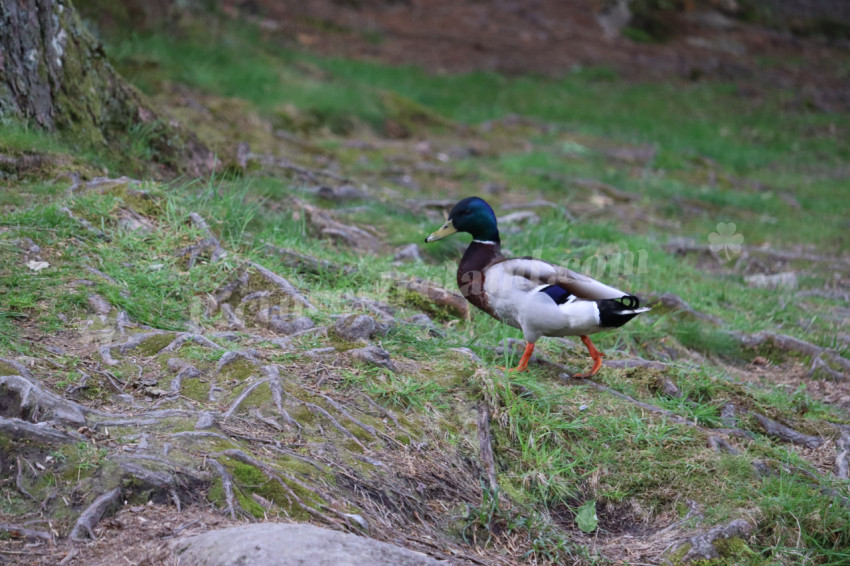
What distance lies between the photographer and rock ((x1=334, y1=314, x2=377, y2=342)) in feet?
12.9

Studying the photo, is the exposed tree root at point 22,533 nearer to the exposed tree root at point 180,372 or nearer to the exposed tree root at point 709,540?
the exposed tree root at point 180,372

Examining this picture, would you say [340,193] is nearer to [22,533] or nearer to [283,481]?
[283,481]

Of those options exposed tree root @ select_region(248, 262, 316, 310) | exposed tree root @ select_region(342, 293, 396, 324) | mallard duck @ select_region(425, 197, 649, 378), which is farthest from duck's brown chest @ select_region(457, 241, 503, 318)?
exposed tree root @ select_region(248, 262, 316, 310)

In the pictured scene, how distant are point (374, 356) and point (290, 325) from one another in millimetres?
559

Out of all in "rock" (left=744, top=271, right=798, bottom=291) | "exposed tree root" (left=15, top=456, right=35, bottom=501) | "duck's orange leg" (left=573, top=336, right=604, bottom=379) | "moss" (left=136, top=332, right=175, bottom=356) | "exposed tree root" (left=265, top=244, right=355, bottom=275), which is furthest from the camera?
"rock" (left=744, top=271, right=798, bottom=291)

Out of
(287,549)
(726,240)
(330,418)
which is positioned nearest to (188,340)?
(330,418)

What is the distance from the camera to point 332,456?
3057 millimetres

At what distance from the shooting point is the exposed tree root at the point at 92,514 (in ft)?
8.13

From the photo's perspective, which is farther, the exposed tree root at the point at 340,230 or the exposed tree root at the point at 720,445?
the exposed tree root at the point at 340,230

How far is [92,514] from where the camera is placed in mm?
2520

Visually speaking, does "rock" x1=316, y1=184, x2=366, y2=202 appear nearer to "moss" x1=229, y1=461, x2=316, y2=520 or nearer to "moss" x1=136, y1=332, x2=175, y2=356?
"moss" x1=136, y1=332, x2=175, y2=356

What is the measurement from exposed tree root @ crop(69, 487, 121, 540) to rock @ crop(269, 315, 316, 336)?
1.50m

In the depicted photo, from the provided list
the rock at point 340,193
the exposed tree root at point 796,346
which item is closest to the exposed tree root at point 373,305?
the exposed tree root at point 796,346

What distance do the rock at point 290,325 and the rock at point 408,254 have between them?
177cm
